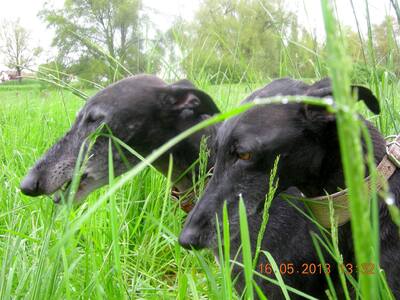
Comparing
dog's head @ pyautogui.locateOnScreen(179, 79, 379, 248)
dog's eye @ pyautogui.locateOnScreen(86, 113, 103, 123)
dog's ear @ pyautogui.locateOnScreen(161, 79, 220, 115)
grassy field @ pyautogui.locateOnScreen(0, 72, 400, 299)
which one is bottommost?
grassy field @ pyautogui.locateOnScreen(0, 72, 400, 299)

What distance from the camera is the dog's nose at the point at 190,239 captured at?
1.57m

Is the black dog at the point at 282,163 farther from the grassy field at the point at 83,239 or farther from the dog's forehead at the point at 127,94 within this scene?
the dog's forehead at the point at 127,94

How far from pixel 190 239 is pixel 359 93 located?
0.75 m

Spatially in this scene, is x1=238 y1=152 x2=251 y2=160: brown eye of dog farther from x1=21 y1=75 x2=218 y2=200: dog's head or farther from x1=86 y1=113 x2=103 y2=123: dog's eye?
x1=86 y1=113 x2=103 y2=123: dog's eye

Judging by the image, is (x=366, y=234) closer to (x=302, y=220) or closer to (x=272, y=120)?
(x=272, y=120)

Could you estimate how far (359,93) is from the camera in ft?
5.39

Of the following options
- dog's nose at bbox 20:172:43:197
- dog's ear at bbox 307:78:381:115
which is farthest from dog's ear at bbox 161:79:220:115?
dog's ear at bbox 307:78:381:115

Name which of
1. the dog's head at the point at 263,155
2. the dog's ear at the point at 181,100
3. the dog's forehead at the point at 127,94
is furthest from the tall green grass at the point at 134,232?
the dog's ear at the point at 181,100

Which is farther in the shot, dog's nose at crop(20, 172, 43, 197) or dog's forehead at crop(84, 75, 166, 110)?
dog's forehead at crop(84, 75, 166, 110)

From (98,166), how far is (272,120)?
1216mm

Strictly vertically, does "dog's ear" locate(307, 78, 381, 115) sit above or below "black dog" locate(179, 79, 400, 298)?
above

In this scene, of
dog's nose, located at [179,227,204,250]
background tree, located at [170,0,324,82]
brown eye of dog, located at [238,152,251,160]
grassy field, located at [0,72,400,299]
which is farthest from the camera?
background tree, located at [170,0,324,82]

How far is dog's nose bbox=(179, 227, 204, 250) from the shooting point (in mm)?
1571

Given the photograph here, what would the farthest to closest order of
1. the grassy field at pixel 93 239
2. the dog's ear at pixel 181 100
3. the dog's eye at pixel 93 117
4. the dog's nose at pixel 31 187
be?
the dog's ear at pixel 181 100 < the dog's eye at pixel 93 117 < the dog's nose at pixel 31 187 < the grassy field at pixel 93 239
